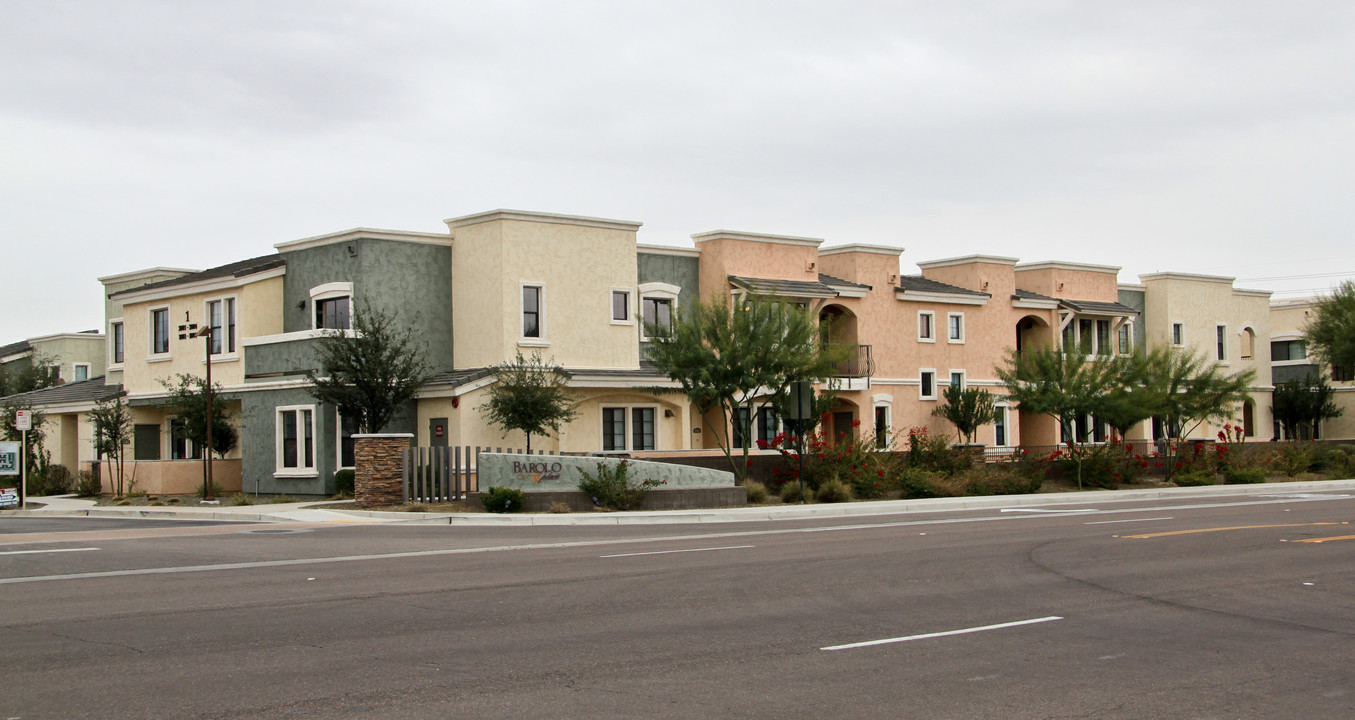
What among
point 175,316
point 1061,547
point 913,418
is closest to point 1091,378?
point 913,418

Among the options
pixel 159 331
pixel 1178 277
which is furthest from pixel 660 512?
pixel 1178 277

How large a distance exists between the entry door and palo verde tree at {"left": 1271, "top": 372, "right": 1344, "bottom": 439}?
44.7 m

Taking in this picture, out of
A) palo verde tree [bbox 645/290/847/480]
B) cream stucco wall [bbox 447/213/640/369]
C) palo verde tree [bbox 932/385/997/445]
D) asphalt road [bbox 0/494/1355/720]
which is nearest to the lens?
asphalt road [bbox 0/494/1355/720]

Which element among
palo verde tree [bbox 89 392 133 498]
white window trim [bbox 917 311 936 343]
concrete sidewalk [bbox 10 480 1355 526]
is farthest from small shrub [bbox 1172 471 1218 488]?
palo verde tree [bbox 89 392 133 498]

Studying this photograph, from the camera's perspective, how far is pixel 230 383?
37.5m

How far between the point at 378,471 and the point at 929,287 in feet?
91.1

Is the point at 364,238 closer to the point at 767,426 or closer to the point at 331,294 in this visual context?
the point at 331,294

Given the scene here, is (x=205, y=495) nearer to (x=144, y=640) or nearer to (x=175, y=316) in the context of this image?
(x=175, y=316)

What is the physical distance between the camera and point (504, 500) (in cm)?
2684

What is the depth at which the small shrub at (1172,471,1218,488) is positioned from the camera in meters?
38.4

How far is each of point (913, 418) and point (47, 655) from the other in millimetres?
40718

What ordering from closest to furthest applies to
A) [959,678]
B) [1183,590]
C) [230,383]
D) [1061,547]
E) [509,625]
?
[959,678] → [509,625] → [1183,590] → [1061,547] → [230,383]

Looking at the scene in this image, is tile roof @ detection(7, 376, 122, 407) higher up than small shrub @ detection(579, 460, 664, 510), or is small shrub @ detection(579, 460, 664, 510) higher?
tile roof @ detection(7, 376, 122, 407)

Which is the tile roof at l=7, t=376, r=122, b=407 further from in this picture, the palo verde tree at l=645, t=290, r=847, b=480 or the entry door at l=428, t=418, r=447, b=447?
the palo verde tree at l=645, t=290, r=847, b=480
